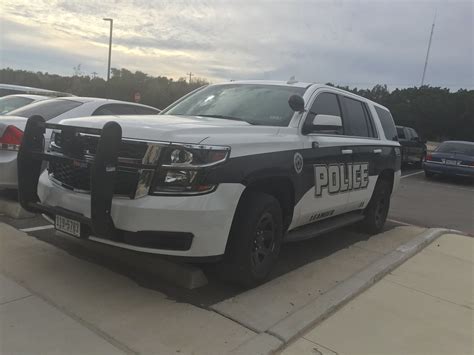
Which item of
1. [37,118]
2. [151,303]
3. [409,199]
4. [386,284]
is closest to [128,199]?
[151,303]

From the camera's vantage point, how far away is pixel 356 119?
20.6 feet

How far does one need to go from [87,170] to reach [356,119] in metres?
3.74

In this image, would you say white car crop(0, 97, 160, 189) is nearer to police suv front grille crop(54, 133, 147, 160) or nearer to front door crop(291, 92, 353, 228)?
police suv front grille crop(54, 133, 147, 160)

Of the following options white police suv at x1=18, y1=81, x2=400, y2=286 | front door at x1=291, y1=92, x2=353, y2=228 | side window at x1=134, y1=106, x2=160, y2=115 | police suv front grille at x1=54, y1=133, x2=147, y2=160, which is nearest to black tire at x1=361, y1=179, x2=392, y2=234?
front door at x1=291, y1=92, x2=353, y2=228

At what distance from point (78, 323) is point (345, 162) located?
340 centimetres

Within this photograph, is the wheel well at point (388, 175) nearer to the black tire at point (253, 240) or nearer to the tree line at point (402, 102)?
the black tire at point (253, 240)

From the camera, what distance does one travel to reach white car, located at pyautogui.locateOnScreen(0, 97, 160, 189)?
5852 millimetres

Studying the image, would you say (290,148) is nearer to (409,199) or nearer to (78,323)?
(78,323)

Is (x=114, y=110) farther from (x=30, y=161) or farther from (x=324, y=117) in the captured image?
(x=324, y=117)

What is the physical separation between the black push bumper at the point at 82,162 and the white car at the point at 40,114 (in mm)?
1779

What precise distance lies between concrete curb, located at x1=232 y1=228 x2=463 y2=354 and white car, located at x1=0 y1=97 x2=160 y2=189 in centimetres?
373

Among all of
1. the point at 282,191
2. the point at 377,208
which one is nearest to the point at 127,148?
the point at 282,191

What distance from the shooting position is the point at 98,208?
3473 millimetres

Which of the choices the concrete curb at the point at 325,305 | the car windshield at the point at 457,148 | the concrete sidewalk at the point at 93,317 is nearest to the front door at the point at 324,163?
the concrete curb at the point at 325,305
